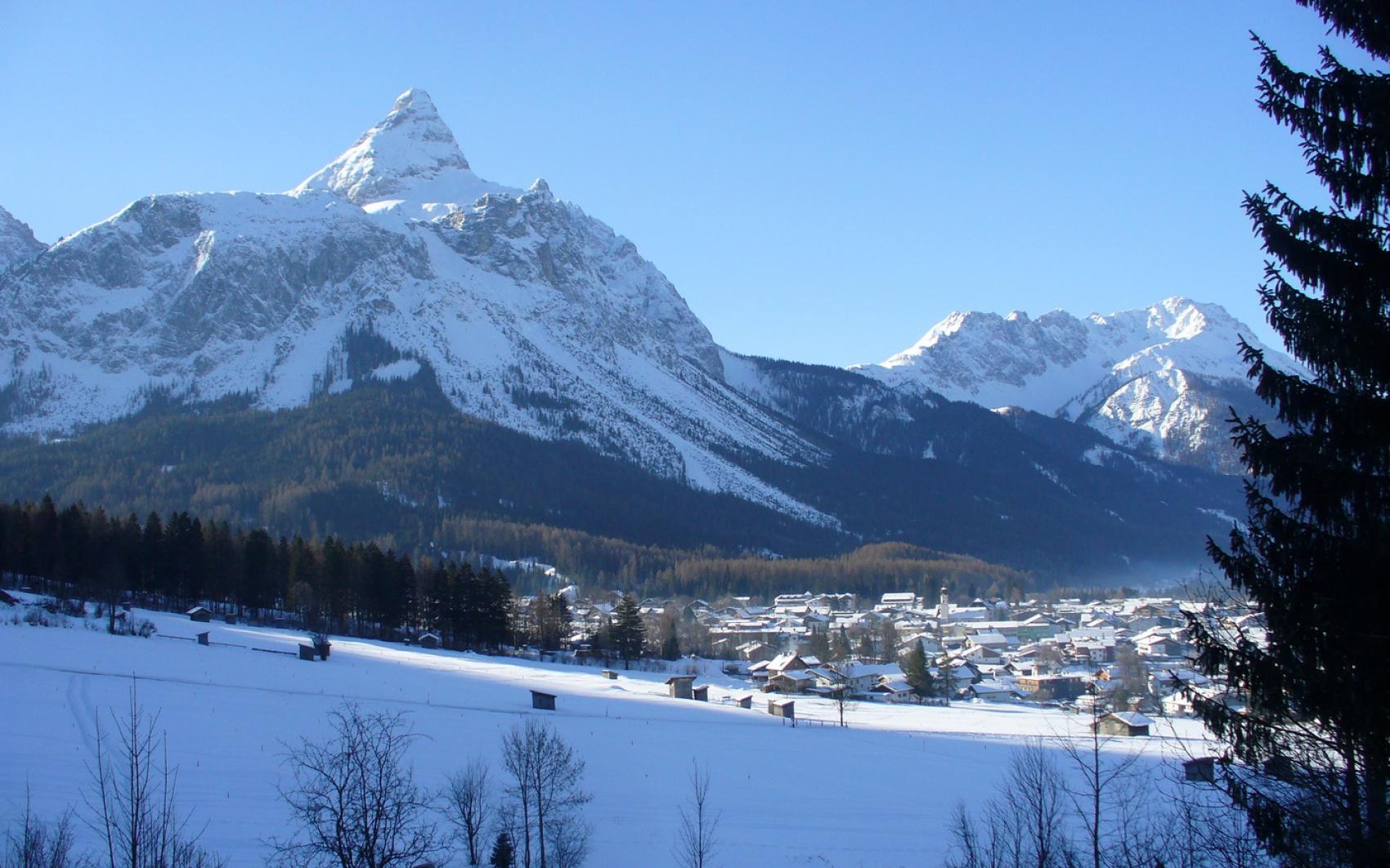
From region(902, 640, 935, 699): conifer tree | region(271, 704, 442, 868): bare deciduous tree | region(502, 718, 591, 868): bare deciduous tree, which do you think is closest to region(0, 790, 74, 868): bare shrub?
region(271, 704, 442, 868): bare deciduous tree

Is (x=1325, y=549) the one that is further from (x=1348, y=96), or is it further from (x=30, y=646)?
(x=30, y=646)

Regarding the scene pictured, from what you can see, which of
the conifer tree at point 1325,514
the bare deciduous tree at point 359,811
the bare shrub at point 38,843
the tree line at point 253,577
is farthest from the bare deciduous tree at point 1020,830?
the tree line at point 253,577

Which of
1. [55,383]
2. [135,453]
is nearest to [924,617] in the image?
[135,453]

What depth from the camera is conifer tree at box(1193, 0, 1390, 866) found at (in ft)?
30.1

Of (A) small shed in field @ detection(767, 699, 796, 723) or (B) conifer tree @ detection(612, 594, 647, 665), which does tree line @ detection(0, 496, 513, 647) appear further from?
(A) small shed in field @ detection(767, 699, 796, 723)

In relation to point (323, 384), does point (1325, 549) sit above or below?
below

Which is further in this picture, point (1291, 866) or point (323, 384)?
point (323, 384)

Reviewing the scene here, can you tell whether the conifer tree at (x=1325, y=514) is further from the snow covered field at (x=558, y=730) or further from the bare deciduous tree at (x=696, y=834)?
the bare deciduous tree at (x=696, y=834)

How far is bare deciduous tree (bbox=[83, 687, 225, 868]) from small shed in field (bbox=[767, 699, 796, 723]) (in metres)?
28.1

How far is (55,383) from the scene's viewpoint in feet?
639

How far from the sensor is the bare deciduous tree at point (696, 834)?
23469 millimetres

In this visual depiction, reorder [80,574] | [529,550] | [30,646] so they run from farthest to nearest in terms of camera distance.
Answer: [529,550] < [80,574] < [30,646]

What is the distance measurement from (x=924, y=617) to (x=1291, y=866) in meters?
117

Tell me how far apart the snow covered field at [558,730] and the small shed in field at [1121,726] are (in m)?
1.18
